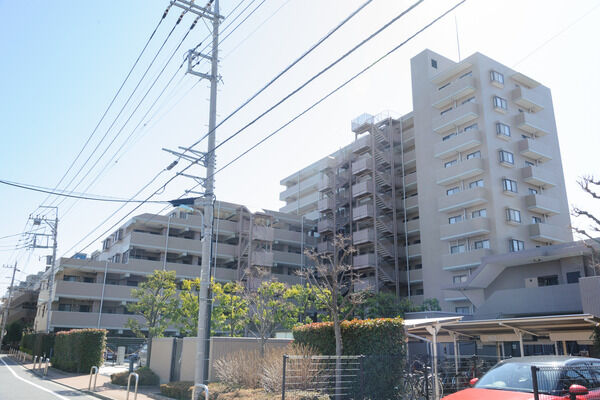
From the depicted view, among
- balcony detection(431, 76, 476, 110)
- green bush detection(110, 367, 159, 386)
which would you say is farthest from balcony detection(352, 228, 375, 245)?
green bush detection(110, 367, 159, 386)

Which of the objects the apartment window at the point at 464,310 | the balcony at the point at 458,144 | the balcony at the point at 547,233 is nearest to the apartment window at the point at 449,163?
the balcony at the point at 458,144

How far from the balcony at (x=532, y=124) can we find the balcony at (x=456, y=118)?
4354mm

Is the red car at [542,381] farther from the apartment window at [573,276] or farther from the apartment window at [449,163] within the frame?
the apartment window at [449,163]

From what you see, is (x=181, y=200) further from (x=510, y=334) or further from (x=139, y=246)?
(x=139, y=246)

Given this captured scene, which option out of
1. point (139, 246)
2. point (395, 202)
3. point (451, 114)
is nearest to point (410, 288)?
point (395, 202)

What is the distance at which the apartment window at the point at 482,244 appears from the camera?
37.1m

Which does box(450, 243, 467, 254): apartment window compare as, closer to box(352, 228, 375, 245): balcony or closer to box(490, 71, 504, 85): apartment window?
box(352, 228, 375, 245): balcony

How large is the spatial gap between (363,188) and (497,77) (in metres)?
15.8

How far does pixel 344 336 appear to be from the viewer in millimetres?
14430

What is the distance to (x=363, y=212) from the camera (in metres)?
47.2

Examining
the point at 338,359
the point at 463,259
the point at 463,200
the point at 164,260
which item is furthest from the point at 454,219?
the point at 338,359

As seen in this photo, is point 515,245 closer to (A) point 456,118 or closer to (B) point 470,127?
(B) point 470,127

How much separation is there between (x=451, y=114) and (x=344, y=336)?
1267 inches

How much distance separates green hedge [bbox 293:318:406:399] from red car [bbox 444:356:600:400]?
438 centimetres
